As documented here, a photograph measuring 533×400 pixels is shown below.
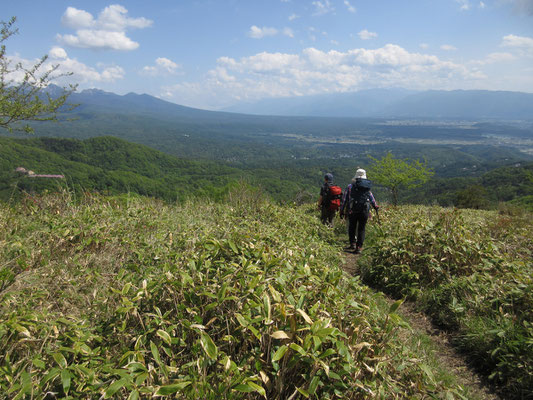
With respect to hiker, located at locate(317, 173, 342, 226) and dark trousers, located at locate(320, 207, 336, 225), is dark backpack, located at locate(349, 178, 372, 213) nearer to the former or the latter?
hiker, located at locate(317, 173, 342, 226)

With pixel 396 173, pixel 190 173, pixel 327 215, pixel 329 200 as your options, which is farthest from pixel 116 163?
pixel 329 200

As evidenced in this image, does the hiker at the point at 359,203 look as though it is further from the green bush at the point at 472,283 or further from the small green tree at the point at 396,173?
the small green tree at the point at 396,173

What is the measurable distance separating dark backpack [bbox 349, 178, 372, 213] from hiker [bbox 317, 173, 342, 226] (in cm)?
113

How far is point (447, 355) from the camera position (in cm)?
333

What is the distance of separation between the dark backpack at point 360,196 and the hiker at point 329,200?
3.69 ft

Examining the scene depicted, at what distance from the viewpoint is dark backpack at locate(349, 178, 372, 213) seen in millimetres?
6465

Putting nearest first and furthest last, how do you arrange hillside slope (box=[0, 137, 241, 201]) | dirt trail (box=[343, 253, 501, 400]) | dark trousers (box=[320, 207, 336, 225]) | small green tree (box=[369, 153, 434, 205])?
dirt trail (box=[343, 253, 501, 400])
dark trousers (box=[320, 207, 336, 225])
small green tree (box=[369, 153, 434, 205])
hillside slope (box=[0, 137, 241, 201])

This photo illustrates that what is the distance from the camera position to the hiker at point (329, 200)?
25.6ft

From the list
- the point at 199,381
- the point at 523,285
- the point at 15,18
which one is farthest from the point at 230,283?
the point at 15,18

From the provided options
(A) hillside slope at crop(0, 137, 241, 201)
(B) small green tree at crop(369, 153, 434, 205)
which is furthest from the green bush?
(A) hillside slope at crop(0, 137, 241, 201)

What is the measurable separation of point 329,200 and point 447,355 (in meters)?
4.88

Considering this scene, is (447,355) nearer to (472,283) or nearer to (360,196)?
(472,283)

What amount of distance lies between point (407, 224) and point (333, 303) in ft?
13.5

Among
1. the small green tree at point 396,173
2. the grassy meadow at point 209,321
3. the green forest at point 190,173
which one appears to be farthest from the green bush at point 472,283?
the small green tree at point 396,173
